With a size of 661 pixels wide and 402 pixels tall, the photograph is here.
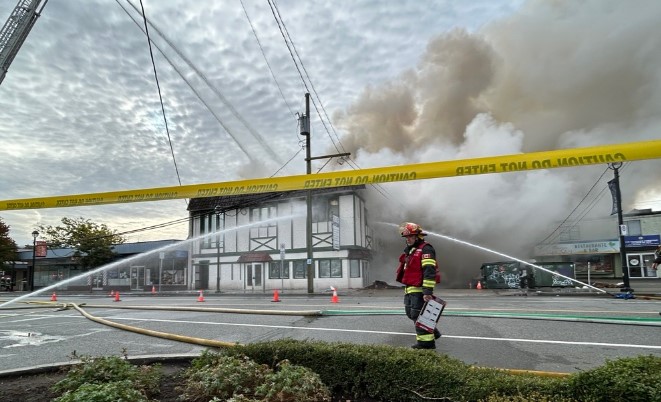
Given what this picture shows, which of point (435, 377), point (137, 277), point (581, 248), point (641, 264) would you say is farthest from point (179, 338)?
point (641, 264)

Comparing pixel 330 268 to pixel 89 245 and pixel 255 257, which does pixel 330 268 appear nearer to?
pixel 255 257

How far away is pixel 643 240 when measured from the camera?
36.4 metres

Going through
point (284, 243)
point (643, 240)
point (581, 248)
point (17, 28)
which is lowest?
point (581, 248)

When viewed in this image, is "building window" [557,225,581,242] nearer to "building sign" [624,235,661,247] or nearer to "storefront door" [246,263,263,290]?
"building sign" [624,235,661,247]

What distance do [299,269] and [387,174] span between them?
86.5 feet

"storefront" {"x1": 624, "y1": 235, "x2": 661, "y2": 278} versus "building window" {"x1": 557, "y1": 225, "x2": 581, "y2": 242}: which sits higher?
"building window" {"x1": 557, "y1": 225, "x2": 581, "y2": 242}

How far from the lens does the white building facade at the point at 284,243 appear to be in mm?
30141

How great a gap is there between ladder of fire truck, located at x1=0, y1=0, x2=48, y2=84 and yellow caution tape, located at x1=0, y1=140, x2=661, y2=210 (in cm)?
269

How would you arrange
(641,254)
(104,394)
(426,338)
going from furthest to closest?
(641,254) → (426,338) → (104,394)

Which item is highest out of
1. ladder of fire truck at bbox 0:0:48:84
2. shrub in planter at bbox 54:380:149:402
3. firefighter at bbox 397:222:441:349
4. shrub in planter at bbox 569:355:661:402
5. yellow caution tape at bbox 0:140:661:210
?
ladder of fire truck at bbox 0:0:48:84

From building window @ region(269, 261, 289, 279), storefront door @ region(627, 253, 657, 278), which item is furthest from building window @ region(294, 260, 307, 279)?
storefront door @ region(627, 253, 657, 278)

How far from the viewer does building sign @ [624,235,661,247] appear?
118 ft

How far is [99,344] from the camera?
23.0ft

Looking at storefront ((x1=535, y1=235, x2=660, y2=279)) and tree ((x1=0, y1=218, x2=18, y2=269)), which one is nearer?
storefront ((x1=535, y1=235, x2=660, y2=279))
